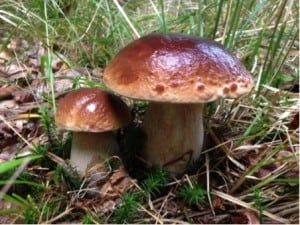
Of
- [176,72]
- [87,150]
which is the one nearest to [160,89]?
[176,72]

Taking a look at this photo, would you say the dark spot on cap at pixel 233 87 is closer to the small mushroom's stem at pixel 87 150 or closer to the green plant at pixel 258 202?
the green plant at pixel 258 202

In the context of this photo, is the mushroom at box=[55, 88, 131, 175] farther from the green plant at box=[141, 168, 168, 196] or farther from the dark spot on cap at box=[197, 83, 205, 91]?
the dark spot on cap at box=[197, 83, 205, 91]

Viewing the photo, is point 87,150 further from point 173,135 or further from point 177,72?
point 177,72

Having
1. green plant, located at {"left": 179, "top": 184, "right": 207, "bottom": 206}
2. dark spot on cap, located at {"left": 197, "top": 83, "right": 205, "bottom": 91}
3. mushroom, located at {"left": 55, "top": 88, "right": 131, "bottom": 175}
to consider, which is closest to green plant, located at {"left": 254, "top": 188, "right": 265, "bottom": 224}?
green plant, located at {"left": 179, "top": 184, "right": 207, "bottom": 206}

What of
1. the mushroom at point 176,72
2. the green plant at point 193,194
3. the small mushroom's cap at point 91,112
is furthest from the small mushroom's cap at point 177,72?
the green plant at point 193,194

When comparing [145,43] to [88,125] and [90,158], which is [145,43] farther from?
[90,158]

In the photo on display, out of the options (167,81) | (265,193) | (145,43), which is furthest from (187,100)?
Answer: (265,193)
